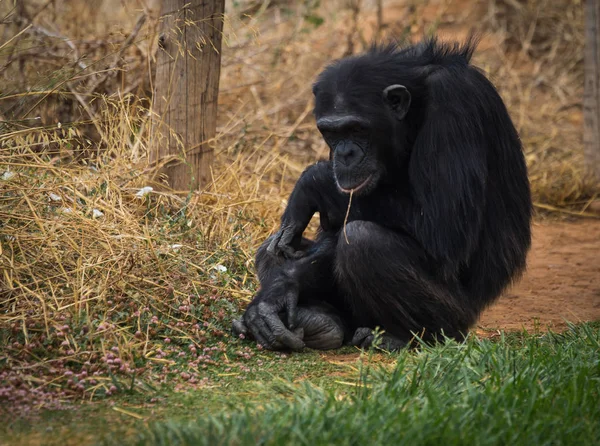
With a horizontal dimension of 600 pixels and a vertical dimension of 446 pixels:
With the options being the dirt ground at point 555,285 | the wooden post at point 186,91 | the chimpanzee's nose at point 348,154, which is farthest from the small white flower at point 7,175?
the dirt ground at point 555,285

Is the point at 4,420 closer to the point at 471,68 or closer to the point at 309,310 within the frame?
the point at 309,310

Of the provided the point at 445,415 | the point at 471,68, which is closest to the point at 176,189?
the point at 471,68

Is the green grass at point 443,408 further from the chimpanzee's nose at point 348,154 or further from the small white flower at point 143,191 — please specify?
the small white flower at point 143,191

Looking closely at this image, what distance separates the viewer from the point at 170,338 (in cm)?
435

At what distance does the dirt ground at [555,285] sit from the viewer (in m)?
5.48

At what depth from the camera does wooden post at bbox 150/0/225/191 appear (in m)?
5.72

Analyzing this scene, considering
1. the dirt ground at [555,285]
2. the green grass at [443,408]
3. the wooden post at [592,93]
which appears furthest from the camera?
the wooden post at [592,93]

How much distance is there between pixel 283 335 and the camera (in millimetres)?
4457

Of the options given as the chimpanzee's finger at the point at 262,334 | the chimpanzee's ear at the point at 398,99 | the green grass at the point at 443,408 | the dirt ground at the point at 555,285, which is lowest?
the dirt ground at the point at 555,285

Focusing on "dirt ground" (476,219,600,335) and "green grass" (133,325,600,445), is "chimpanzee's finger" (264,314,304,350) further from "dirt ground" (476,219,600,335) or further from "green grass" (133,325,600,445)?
"dirt ground" (476,219,600,335)

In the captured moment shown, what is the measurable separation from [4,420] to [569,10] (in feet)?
37.9

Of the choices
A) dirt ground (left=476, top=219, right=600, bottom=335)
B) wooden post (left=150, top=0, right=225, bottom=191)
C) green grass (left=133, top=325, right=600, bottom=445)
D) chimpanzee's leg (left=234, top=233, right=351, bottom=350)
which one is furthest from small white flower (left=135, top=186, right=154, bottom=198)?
dirt ground (left=476, top=219, right=600, bottom=335)

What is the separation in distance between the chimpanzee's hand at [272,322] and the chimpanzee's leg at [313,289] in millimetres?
20

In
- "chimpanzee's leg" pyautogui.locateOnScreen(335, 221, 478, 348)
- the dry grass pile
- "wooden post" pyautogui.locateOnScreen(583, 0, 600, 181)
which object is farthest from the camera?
"wooden post" pyautogui.locateOnScreen(583, 0, 600, 181)
